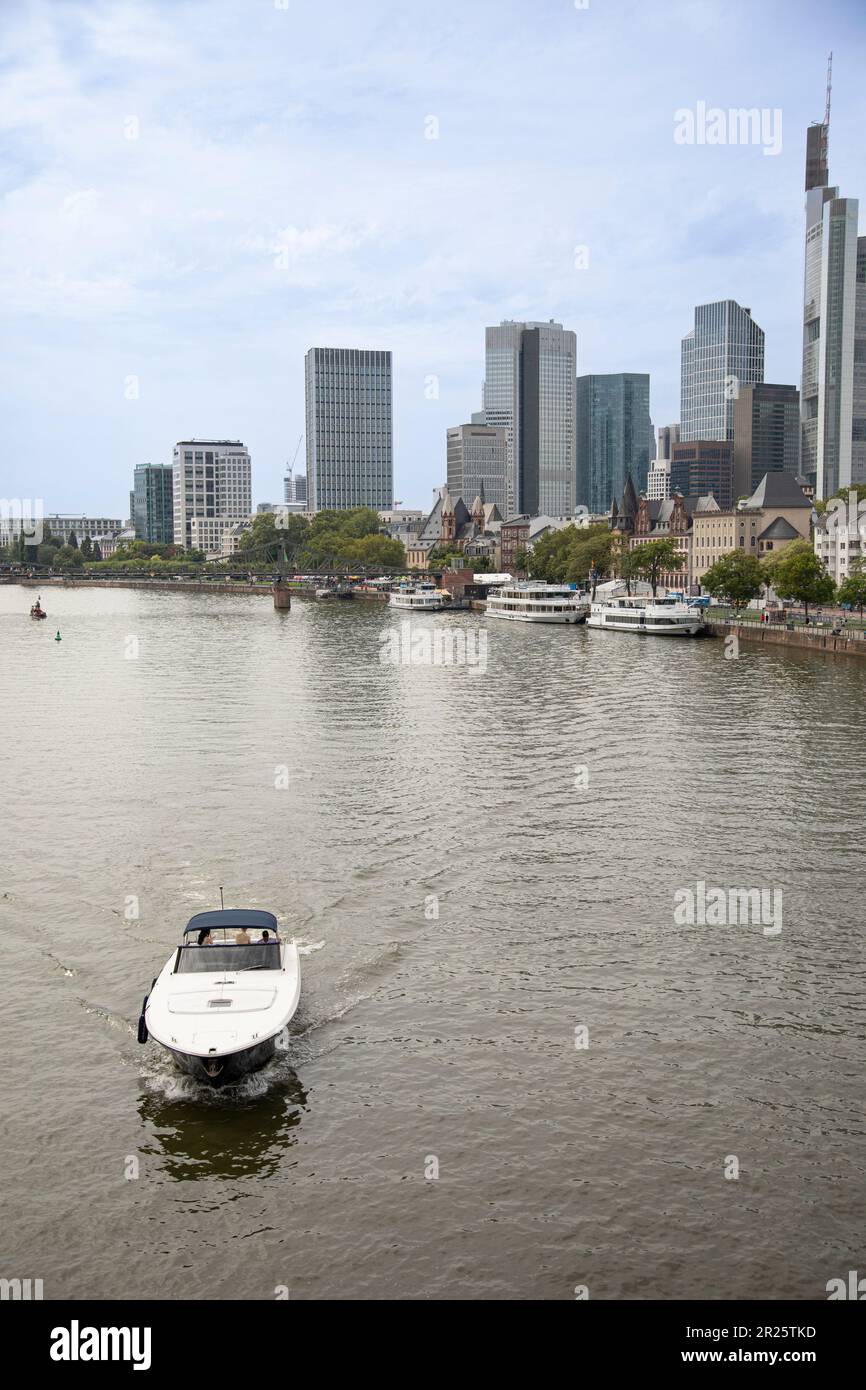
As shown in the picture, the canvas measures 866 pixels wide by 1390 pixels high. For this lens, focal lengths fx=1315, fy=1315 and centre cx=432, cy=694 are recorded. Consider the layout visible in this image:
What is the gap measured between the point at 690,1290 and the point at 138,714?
50.5 m

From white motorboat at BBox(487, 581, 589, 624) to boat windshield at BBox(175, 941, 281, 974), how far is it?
4633 inches

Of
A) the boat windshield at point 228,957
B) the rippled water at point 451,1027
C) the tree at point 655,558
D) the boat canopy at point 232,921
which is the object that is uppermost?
the tree at point 655,558

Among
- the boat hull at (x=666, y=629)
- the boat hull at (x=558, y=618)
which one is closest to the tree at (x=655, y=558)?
the boat hull at (x=558, y=618)

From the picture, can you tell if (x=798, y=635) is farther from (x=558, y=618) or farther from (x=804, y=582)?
(x=558, y=618)

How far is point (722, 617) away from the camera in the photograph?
121m

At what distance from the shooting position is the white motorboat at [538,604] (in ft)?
463

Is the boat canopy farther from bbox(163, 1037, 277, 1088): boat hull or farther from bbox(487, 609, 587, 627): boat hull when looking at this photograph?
bbox(487, 609, 587, 627): boat hull

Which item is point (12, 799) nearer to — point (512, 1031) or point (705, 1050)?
point (512, 1031)

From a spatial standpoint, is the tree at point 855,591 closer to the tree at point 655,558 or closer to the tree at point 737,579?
the tree at point 737,579

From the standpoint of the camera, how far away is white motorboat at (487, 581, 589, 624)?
14125 cm

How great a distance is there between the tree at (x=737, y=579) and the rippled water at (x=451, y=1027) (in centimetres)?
7251

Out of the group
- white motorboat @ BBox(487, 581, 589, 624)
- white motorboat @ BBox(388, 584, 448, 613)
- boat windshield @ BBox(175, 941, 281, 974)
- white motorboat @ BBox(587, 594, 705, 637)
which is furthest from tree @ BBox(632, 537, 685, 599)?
boat windshield @ BBox(175, 941, 281, 974)

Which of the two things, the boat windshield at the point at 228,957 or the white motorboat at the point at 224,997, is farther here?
the boat windshield at the point at 228,957
